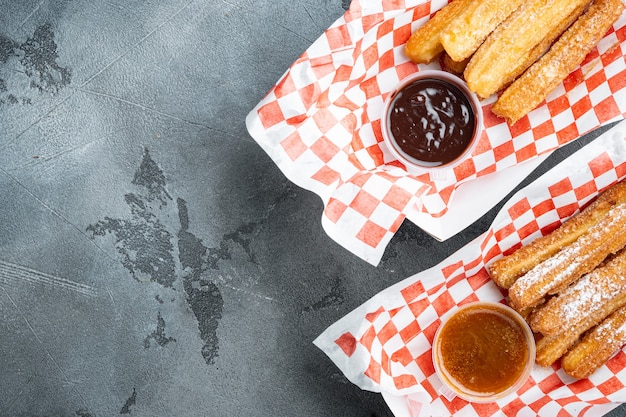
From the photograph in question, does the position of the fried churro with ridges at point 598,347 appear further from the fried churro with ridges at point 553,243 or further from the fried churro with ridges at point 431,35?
the fried churro with ridges at point 431,35

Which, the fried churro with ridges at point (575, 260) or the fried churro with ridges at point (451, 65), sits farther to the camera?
the fried churro with ridges at point (451, 65)

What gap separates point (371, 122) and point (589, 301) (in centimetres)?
86

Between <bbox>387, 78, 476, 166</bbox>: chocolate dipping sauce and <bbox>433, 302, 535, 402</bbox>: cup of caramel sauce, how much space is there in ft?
1.59

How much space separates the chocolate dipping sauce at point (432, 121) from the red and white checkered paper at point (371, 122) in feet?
0.27

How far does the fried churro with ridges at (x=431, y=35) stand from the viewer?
6.18 ft

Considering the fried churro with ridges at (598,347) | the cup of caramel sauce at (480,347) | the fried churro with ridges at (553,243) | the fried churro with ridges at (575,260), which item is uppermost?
the fried churro with ridges at (553,243)

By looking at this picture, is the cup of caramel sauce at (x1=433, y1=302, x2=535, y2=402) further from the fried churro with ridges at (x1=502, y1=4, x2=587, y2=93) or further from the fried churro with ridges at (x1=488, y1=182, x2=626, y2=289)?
the fried churro with ridges at (x1=502, y1=4, x2=587, y2=93)

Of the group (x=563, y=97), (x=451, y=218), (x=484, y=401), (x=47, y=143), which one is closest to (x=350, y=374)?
(x=484, y=401)

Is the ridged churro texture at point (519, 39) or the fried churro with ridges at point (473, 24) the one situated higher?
the fried churro with ridges at point (473, 24)

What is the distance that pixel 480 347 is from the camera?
1.94 m

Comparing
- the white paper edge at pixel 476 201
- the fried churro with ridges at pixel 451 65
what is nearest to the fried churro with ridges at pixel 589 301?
the white paper edge at pixel 476 201

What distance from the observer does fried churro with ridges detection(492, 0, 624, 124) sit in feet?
5.99

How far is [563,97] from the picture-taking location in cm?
194

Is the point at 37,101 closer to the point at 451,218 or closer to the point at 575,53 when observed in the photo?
the point at 451,218
